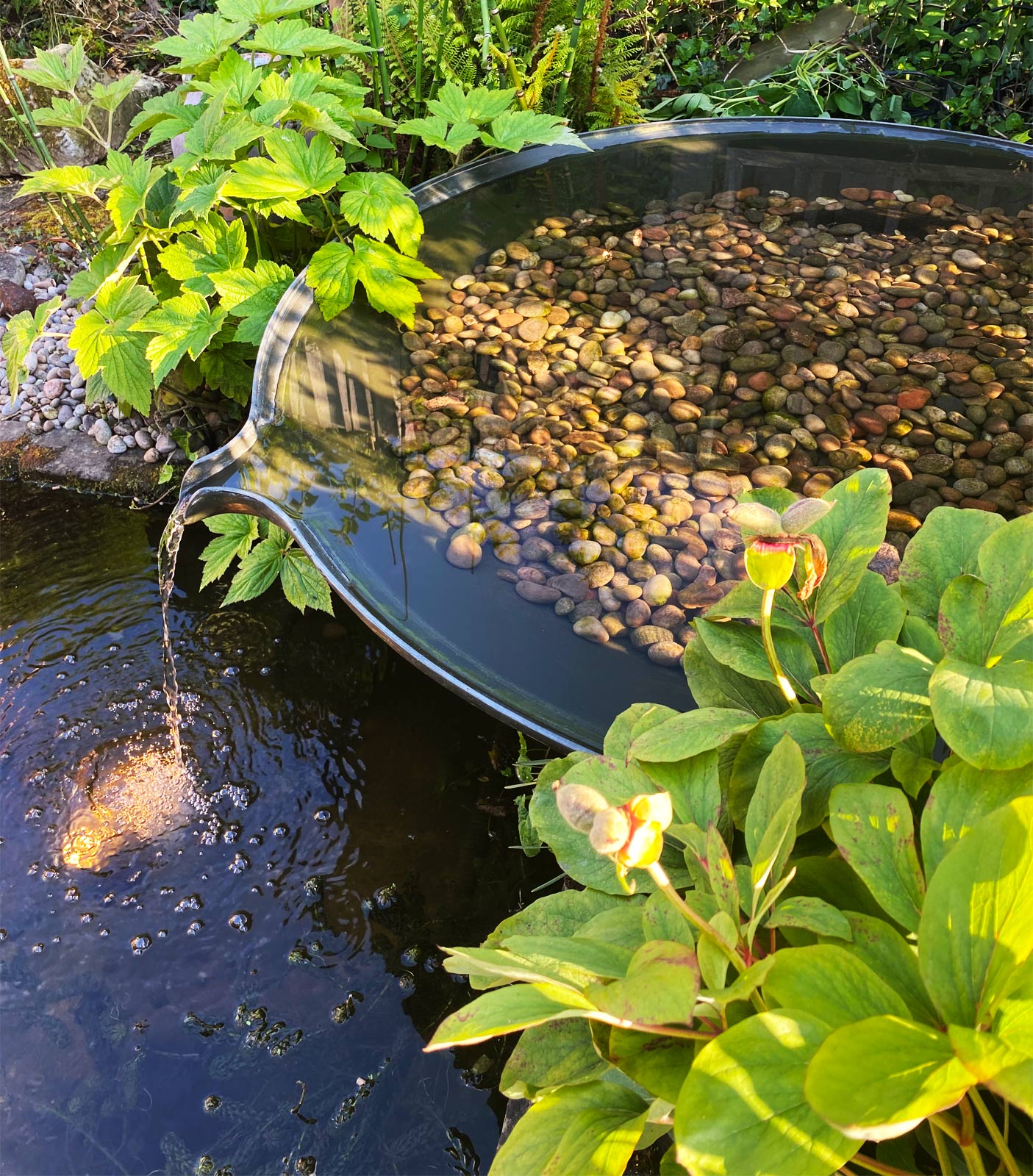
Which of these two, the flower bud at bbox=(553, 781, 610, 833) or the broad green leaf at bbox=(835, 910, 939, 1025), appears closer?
the flower bud at bbox=(553, 781, 610, 833)

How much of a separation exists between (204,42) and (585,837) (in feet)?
6.43

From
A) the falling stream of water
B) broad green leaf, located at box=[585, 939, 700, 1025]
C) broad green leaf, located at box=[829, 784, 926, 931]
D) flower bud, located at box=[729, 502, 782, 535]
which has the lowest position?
the falling stream of water

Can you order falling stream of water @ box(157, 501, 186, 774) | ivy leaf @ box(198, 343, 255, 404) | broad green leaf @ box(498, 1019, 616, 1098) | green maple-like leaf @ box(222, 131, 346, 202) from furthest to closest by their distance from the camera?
ivy leaf @ box(198, 343, 255, 404)
green maple-like leaf @ box(222, 131, 346, 202)
falling stream of water @ box(157, 501, 186, 774)
broad green leaf @ box(498, 1019, 616, 1098)

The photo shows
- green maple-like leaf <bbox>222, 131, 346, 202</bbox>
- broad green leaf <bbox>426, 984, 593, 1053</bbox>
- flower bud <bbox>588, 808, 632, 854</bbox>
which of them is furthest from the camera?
green maple-like leaf <bbox>222, 131, 346, 202</bbox>

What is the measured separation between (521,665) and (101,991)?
85 cm

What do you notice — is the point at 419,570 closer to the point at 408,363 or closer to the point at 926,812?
the point at 408,363

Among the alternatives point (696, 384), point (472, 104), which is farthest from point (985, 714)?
point (472, 104)

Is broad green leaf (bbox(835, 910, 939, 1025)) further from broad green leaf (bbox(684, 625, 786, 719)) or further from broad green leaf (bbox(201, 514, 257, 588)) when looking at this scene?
broad green leaf (bbox(201, 514, 257, 588))

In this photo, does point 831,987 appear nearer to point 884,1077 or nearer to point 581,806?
point 884,1077

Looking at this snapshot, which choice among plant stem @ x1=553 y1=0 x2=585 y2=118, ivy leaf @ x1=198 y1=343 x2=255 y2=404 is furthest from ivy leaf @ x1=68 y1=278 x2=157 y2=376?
plant stem @ x1=553 y1=0 x2=585 y2=118

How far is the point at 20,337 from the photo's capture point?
1.87 meters

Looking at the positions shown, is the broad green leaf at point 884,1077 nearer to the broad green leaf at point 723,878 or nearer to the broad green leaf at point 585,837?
the broad green leaf at point 723,878

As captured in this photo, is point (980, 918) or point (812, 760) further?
point (812, 760)

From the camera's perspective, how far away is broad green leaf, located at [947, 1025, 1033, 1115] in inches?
17.6
